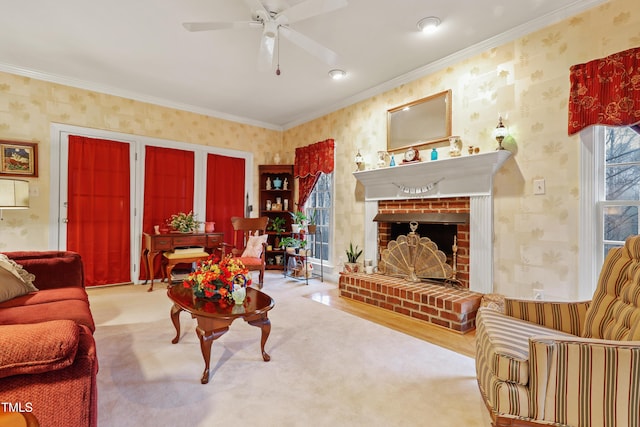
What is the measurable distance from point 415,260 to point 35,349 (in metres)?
3.38

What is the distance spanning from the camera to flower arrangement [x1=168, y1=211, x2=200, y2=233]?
4.61 metres

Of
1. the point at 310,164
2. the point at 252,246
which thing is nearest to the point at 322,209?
the point at 310,164

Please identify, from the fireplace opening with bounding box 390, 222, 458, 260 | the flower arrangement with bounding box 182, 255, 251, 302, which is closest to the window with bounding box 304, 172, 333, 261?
the fireplace opening with bounding box 390, 222, 458, 260

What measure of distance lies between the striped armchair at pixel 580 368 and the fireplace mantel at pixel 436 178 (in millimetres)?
1510

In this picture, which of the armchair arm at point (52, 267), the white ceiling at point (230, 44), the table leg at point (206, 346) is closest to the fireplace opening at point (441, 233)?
the white ceiling at point (230, 44)

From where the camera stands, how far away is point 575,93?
2553mm

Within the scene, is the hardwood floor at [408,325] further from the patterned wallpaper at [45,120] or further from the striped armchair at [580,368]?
the patterned wallpaper at [45,120]

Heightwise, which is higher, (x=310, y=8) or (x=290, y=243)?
(x=310, y=8)

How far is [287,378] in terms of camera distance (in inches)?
79.1

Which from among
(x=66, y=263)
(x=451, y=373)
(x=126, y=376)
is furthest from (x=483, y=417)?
(x=66, y=263)

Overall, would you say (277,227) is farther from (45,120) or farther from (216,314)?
(216,314)

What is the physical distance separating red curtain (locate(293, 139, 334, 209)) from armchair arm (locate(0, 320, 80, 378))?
162 inches

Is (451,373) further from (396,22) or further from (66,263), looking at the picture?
(66,263)

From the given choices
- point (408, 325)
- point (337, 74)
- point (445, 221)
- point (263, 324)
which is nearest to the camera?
point (263, 324)
